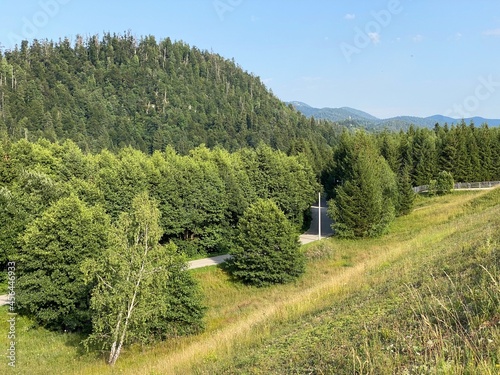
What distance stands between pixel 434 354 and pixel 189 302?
1963 cm

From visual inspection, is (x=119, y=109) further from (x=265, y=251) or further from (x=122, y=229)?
(x=122, y=229)

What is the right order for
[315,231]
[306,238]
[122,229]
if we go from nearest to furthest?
1. [122,229]
2. [306,238]
3. [315,231]

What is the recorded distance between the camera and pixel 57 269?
2636cm

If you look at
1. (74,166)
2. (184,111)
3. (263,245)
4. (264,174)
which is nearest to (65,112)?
(184,111)

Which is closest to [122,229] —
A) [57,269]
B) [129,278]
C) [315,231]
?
[129,278]

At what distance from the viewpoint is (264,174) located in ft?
185

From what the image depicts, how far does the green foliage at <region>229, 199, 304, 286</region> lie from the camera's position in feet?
110

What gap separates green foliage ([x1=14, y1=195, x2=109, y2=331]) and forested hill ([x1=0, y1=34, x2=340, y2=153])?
92685 millimetres

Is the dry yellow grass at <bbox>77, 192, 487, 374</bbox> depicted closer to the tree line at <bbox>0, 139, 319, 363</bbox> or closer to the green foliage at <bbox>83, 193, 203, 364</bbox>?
the green foliage at <bbox>83, 193, 203, 364</bbox>

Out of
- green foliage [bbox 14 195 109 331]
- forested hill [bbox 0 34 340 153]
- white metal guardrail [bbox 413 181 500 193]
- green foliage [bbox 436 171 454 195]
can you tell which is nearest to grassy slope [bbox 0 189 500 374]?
green foliage [bbox 14 195 109 331]

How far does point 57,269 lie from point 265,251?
17.1m

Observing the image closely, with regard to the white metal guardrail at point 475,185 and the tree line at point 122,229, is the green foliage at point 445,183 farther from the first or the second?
the tree line at point 122,229

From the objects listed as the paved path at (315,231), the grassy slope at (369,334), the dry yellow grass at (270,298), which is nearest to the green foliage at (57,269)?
the grassy slope at (369,334)

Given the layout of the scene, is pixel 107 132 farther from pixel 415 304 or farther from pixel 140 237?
pixel 415 304
